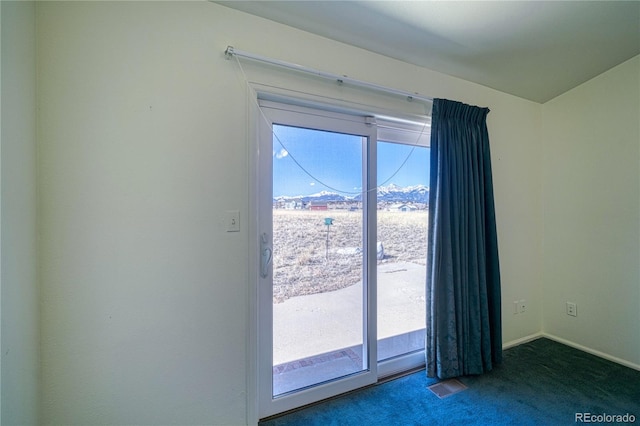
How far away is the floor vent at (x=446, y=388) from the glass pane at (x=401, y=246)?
0.30 metres

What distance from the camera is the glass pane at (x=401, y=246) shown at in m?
2.06

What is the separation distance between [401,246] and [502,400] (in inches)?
46.1

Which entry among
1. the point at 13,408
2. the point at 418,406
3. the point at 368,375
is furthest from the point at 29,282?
the point at 418,406

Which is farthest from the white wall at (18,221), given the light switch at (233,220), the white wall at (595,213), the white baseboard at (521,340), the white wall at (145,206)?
the white wall at (595,213)

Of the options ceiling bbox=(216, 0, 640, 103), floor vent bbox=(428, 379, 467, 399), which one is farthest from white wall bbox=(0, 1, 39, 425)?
floor vent bbox=(428, 379, 467, 399)

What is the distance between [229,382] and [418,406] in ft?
3.91

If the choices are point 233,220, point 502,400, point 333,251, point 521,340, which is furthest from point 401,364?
point 233,220

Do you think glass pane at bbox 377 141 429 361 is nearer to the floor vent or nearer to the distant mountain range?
the distant mountain range

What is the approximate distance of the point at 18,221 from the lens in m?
1.04

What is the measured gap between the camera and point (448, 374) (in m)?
1.99

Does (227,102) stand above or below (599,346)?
above

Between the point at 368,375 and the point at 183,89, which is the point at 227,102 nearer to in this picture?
the point at 183,89

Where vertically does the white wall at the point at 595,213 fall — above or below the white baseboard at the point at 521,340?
above

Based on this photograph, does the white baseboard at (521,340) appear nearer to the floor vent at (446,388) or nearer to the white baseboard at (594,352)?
the white baseboard at (594,352)
